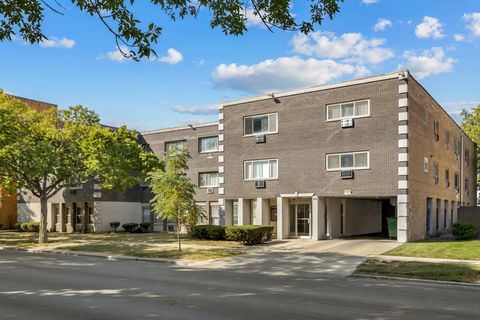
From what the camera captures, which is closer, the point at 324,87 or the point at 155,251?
the point at 155,251

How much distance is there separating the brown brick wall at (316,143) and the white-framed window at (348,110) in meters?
0.26

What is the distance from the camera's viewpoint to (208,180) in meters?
37.7

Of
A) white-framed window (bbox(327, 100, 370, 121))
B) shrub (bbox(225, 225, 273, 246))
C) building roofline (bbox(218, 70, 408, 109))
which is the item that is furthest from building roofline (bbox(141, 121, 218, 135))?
shrub (bbox(225, 225, 273, 246))

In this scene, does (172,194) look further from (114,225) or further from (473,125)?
(473,125)

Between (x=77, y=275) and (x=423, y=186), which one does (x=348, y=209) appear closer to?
(x=423, y=186)

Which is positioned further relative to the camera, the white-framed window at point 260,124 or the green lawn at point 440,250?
the white-framed window at point 260,124

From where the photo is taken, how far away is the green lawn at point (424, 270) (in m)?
14.7

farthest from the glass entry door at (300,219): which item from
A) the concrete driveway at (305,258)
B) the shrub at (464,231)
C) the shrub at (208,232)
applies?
the shrub at (464,231)

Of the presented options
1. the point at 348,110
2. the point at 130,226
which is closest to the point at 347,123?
the point at 348,110

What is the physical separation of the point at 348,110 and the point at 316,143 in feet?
8.79

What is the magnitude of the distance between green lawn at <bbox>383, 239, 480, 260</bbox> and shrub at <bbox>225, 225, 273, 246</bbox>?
745cm

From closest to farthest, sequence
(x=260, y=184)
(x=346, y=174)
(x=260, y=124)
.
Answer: (x=346, y=174), (x=260, y=184), (x=260, y=124)

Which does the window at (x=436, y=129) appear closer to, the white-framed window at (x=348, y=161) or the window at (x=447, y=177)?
the window at (x=447, y=177)

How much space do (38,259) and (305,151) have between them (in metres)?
15.7
